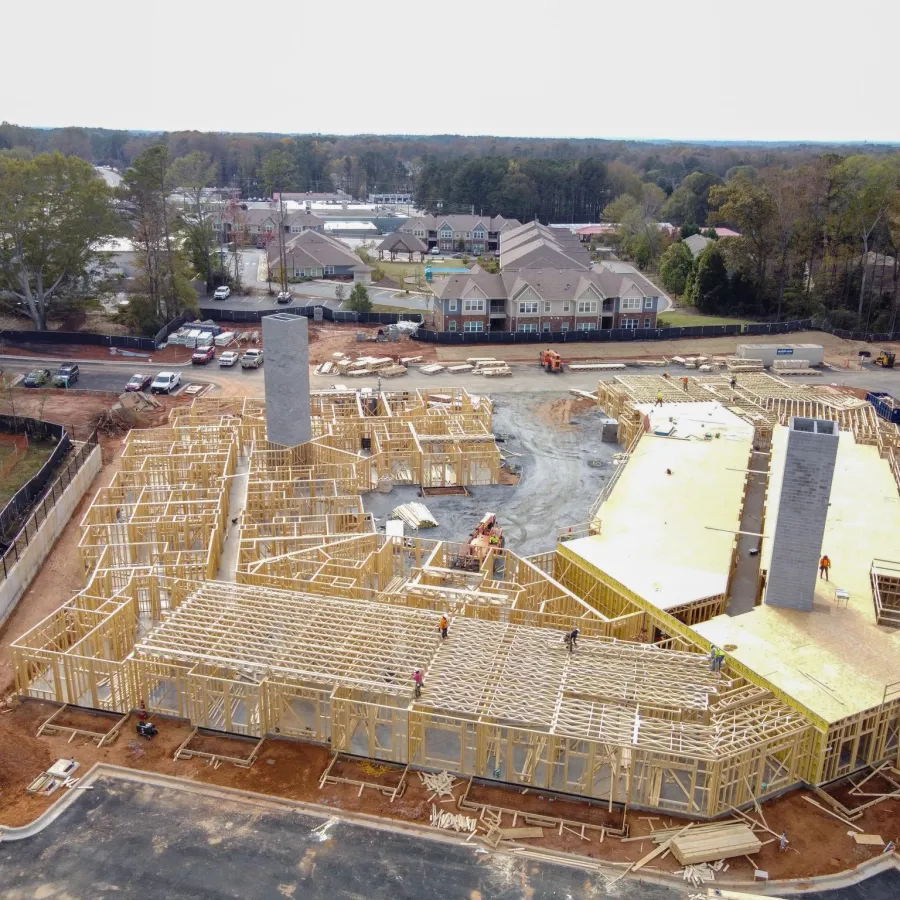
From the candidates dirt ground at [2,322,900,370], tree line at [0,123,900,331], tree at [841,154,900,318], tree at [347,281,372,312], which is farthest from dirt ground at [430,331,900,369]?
tree at [347,281,372,312]

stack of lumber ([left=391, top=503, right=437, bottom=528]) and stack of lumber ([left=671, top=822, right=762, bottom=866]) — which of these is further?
stack of lumber ([left=391, top=503, right=437, bottom=528])

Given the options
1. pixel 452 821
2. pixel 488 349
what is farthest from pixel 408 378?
pixel 452 821

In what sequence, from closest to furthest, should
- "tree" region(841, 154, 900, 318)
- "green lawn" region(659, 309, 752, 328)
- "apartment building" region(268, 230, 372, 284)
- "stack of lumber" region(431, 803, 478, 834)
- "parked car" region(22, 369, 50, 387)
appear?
"stack of lumber" region(431, 803, 478, 834), "parked car" region(22, 369, 50, 387), "tree" region(841, 154, 900, 318), "green lawn" region(659, 309, 752, 328), "apartment building" region(268, 230, 372, 284)

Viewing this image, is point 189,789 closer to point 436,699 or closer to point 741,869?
point 436,699

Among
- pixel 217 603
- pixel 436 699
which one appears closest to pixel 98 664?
pixel 217 603

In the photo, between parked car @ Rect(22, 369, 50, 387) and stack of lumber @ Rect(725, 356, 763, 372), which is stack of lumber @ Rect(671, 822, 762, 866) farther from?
parked car @ Rect(22, 369, 50, 387)

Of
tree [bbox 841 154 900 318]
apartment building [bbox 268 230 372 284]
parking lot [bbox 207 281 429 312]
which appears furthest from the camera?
apartment building [bbox 268 230 372 284]
